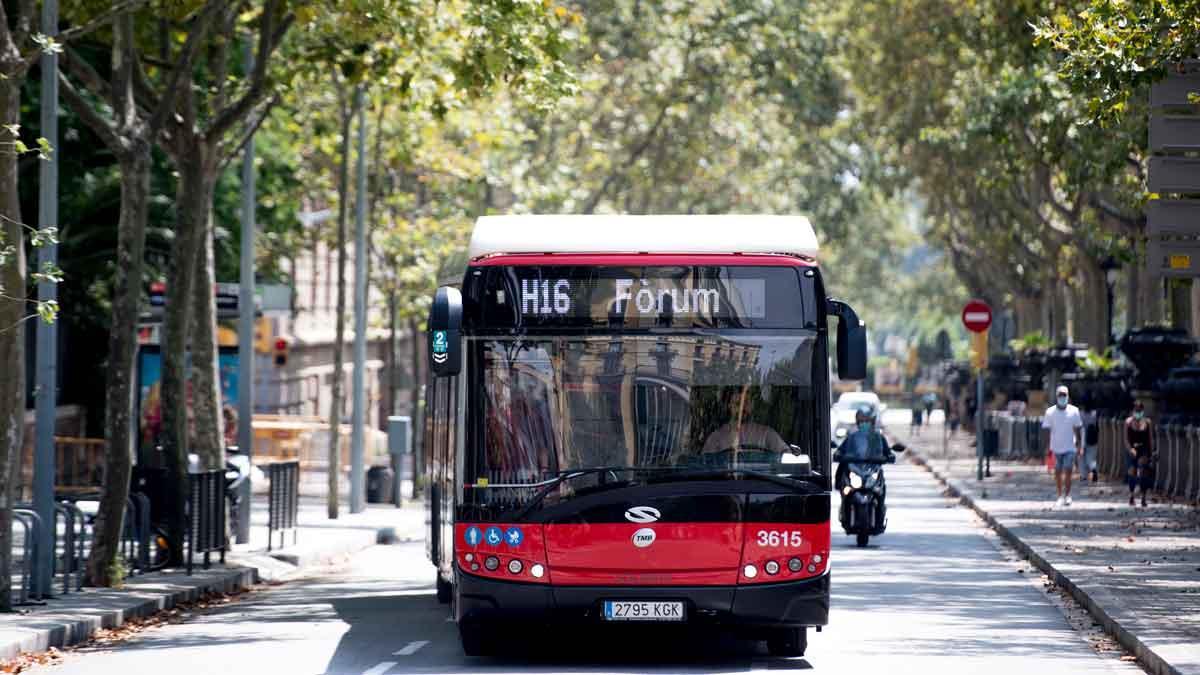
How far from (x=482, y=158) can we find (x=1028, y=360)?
2050cm

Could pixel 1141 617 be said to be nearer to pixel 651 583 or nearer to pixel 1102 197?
pixel 651 583

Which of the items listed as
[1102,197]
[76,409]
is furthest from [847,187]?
[76,409]

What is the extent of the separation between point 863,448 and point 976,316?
17.7 m

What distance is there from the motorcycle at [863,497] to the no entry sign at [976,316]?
642 inches

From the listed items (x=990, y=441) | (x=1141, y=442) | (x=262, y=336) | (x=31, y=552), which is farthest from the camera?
(x=990, y=441)

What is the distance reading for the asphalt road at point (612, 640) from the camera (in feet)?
50.5

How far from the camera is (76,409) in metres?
41.7

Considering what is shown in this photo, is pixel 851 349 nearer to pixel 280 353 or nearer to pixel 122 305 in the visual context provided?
pixel 122 305

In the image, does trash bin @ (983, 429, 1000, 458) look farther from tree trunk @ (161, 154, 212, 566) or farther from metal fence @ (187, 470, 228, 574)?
metal fence @ (187, 470, 228, 574)

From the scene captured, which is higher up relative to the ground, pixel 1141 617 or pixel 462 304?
pixel 462 304

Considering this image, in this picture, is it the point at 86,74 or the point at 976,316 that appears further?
the point at 976,316

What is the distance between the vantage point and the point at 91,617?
18078mm

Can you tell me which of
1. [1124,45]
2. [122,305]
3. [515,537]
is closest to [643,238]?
[515,537]

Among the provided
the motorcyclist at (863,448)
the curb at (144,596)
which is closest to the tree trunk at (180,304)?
the curb at (144,596)
